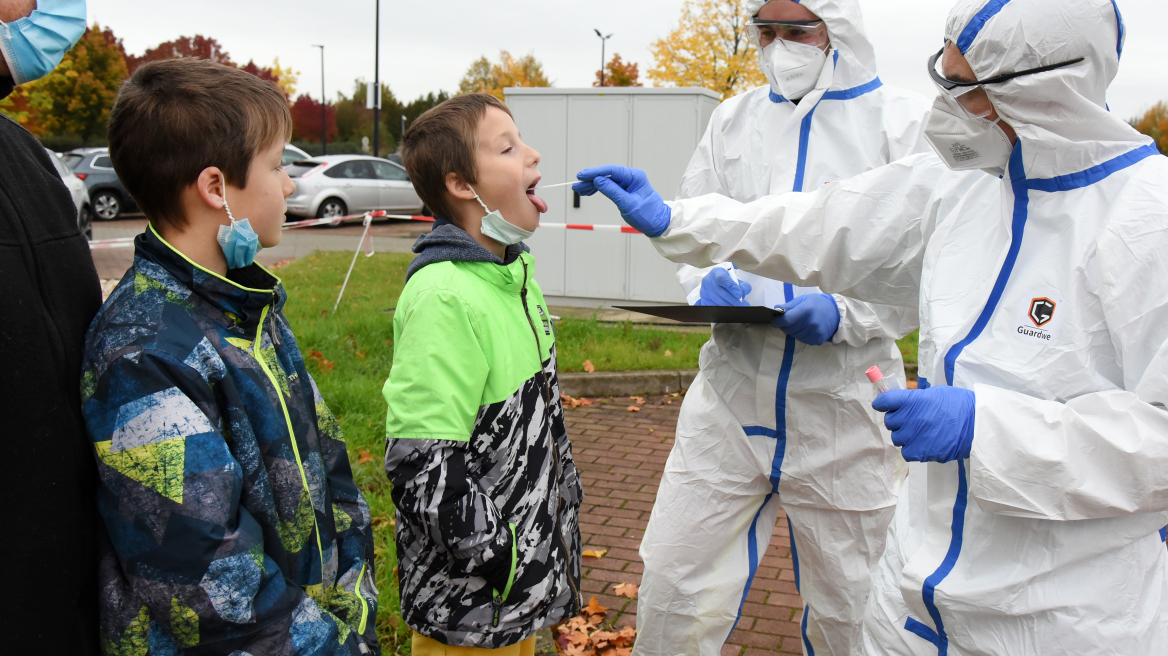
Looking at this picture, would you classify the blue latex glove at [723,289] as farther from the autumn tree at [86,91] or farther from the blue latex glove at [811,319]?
the autumn tree at [86,91]

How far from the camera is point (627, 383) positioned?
6.52 metres

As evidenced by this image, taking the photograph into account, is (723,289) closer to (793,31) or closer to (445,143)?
(793,31)

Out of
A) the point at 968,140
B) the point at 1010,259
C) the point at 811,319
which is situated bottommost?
the point at 811,319

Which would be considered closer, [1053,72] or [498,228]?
[1053,72]

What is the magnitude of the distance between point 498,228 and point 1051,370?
1307 millimetres

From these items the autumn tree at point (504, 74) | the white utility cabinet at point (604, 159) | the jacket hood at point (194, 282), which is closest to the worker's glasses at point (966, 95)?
the jacket hood at point (194, 282)

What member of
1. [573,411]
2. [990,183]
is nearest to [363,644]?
[990,183]

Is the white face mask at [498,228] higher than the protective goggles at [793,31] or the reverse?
the reverse

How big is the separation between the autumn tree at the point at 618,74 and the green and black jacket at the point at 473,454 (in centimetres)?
3433

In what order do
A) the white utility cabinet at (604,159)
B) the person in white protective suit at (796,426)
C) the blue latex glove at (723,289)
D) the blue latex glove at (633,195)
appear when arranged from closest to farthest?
1. the blue latex glove at (633,195)
2. the person in white protective suit at (796,426)
3. the blue latex glove at (723,289)
4. the white utility cabinet at (604,159)

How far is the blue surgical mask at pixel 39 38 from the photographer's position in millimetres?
1359

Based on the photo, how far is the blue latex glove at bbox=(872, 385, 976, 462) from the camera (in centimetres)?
173

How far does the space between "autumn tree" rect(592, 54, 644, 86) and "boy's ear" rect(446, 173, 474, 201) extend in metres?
34.1

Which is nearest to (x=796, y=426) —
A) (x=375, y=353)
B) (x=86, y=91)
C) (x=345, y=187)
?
(x=375, y=353)
